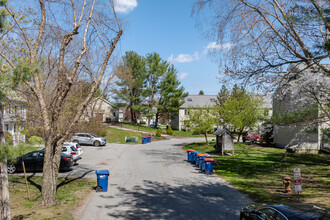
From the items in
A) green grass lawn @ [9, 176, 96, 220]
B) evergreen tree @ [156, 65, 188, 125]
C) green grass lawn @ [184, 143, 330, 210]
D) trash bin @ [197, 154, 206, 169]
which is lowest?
green grass lawn @ [9, 176, 96, 220]

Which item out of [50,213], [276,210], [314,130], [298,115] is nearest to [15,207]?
[50,213]

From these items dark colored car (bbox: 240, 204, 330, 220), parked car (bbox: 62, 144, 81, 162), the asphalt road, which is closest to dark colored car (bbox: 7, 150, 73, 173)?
the asphalt road

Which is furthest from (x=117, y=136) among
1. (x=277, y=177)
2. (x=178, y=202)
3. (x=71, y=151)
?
(x=178, y=202)

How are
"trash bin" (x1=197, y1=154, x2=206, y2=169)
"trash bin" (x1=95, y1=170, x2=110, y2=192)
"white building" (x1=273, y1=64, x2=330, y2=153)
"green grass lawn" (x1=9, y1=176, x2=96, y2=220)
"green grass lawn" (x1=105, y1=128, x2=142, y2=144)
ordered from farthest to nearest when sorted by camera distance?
"green grass lawn" (x1=105, y1=128, x2=142, y2=144), "trash bin" (x1=197, y1=154, x2=206, y2=169), "white building" (x1=273, y1=64, x2=330, y2=153), "trash bin" (x1=95, y1=170, x2=110, y2=192), "green grass lawn" (x1=9, y1=176, x2=96, y2=220)

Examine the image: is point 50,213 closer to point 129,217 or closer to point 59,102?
point 129,217

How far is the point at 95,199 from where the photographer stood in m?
11.2

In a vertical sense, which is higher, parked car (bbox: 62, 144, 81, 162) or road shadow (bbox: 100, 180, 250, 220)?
parked car (bbox: 62, 144, 81, 162)

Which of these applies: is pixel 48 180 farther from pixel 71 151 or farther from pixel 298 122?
pixel 298 122

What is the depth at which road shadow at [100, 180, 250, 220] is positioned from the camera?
9.26 meters

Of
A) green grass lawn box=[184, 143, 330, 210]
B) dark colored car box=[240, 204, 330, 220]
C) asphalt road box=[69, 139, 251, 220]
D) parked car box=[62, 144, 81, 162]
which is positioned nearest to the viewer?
dark colored car box=[240, 204, 330, 220]

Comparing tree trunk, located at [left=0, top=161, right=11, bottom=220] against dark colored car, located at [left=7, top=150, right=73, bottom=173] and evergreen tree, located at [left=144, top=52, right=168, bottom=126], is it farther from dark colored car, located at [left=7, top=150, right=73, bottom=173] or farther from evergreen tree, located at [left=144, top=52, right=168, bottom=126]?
evergreen tree, located at [left=144, top=52, right=168, bottom=126]

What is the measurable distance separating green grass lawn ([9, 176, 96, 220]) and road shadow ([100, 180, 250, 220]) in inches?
54.8

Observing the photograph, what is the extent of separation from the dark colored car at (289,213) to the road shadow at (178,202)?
2.22 m

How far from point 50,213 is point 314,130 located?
54.9 feet
